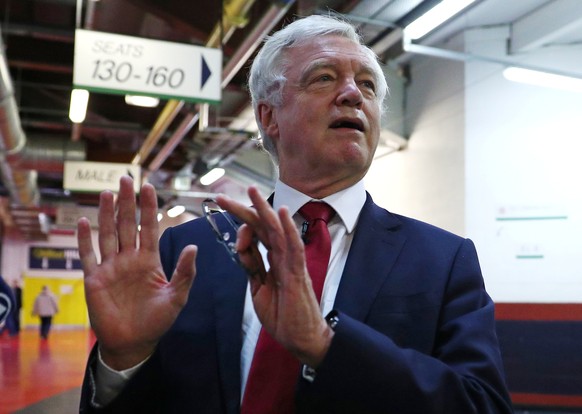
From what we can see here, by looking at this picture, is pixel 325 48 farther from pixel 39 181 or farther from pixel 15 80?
pixel 39 181

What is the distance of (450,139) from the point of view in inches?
271

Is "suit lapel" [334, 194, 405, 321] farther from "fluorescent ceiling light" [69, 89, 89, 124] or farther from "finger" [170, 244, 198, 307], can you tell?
"fluorescent ceiling light" [69, 89, 89, 124]

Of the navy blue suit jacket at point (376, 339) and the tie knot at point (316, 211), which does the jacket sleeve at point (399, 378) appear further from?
the tie knot at point (316, 211)

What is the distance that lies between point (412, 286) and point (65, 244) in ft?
94.7

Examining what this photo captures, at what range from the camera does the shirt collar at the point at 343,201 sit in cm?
148

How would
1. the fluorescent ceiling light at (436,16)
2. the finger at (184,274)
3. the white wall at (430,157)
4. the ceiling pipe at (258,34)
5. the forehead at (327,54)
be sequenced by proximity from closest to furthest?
the finger at (184,274) → the forehead at (327,54) → the fluorescent ceiling light at (436,16) → the ceiling pipe at (258,34) → the white wall at (430,157)

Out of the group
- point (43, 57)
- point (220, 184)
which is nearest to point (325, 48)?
point (43, 57)

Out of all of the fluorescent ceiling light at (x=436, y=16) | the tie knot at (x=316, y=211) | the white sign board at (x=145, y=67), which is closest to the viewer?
→ the tie knot at (x=316, y=211)

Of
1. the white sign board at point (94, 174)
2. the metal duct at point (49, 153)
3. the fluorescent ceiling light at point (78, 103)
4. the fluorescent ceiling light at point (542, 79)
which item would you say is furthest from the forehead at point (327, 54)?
the metal duct at point (49, 153)

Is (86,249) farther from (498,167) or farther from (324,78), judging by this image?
(498,167)

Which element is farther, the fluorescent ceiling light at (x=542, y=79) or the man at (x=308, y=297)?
the fluorescent ceiling light at (x=542, y=79)

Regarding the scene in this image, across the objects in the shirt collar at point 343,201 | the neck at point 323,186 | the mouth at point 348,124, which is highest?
the mouth at point 348,124

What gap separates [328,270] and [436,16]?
11.4ft

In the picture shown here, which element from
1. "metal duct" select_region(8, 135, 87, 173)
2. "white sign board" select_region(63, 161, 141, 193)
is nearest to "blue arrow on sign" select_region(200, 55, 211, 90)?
"white sign board" select_region(63, 161, 141, 193)
